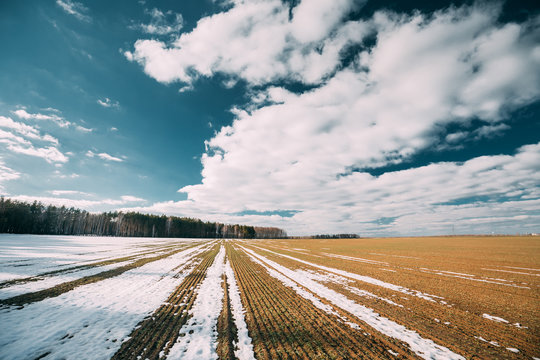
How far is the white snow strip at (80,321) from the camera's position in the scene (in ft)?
17.4

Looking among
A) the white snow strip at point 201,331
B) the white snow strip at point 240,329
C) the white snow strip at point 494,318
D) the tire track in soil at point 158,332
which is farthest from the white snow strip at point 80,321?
the white snow strip at point 494,318

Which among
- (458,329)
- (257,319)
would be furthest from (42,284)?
(458,329)

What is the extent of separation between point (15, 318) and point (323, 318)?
1057 cm

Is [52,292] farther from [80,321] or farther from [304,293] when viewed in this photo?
[304,293]

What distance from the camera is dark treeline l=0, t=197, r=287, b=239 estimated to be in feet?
230

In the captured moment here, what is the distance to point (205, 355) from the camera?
5.16m

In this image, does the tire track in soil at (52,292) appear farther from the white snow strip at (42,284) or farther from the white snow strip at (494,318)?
the white snow strip at (494,318)

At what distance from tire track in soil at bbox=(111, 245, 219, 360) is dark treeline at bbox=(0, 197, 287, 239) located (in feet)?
325

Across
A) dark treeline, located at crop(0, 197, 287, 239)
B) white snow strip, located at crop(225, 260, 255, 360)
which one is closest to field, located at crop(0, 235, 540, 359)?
white snow strip, located at crop(225, 260, 255, 360)

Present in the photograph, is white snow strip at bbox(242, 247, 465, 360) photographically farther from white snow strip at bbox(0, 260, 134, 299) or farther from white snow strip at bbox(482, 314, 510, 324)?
white snow strip at bbox(0, 260, 134, 299)

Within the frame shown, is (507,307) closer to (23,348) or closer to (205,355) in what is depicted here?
(205,355)

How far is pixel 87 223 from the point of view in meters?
94.5

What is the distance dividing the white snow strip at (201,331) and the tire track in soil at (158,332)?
215mm

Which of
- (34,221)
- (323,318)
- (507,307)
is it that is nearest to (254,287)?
(323,318)
